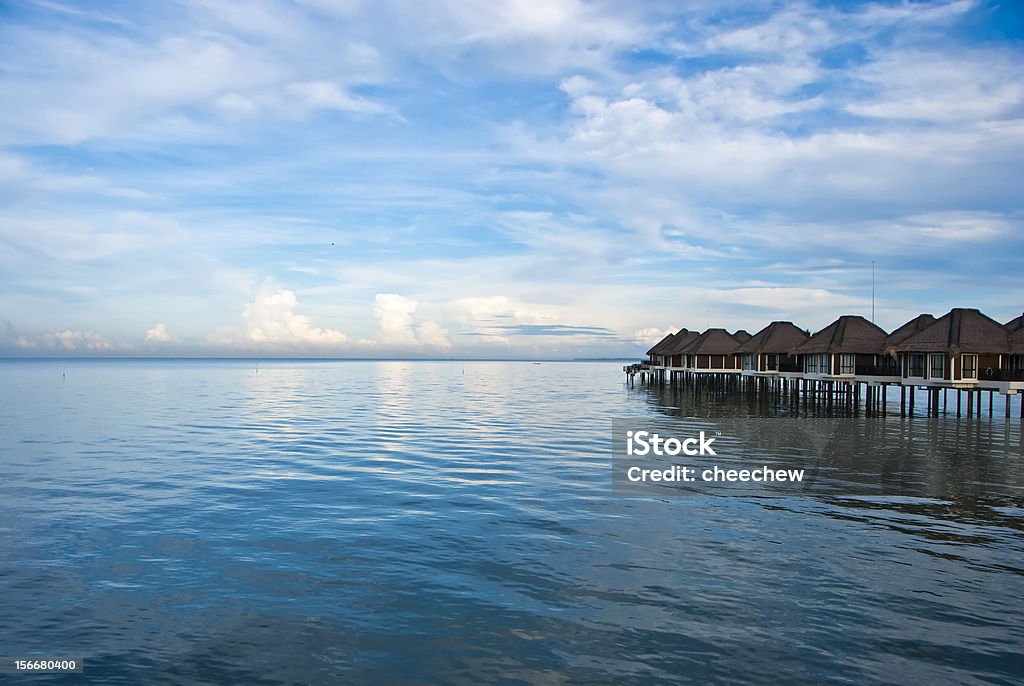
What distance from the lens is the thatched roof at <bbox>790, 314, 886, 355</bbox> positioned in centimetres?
4762

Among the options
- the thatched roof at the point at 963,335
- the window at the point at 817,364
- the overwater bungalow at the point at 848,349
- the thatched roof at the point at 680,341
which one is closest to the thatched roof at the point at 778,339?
the window at the point at 817,364

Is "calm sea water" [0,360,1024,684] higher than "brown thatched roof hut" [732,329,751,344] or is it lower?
lower

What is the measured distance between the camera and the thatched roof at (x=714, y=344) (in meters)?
68.2

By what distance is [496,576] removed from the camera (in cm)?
1095

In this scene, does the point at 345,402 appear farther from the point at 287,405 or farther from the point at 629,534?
the point at 629,534

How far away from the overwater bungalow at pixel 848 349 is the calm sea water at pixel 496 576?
87.8 ft

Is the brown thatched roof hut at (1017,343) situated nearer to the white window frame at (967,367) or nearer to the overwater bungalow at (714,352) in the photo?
the white window frame at (967,367)

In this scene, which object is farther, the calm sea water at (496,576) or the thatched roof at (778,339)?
the thatched roof at (778,339)

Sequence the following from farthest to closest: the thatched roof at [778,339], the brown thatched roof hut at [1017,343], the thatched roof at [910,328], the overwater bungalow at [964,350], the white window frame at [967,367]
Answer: the thatched roof at [778,339] < the thatched roof at [910,328] < the white window frame at [967,367] < the overwater bungalow at [964,350] < the brown thatched roof hut at [1017,343]

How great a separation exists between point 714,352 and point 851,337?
20161 millimetres

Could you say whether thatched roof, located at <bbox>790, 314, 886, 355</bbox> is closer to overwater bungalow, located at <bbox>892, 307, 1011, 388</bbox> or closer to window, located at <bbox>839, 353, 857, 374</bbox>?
window, located at <bbox>839, 353, 857, 374</bbox>

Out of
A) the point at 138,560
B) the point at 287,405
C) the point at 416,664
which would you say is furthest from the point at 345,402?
the point at 416,664

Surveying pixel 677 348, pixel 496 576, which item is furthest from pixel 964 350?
pixel 677 348

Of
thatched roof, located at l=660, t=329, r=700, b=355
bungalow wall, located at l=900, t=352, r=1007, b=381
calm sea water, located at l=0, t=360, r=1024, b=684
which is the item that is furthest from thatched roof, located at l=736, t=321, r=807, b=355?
calm sea water, located at l=0, t=360, r=1024, b=684
